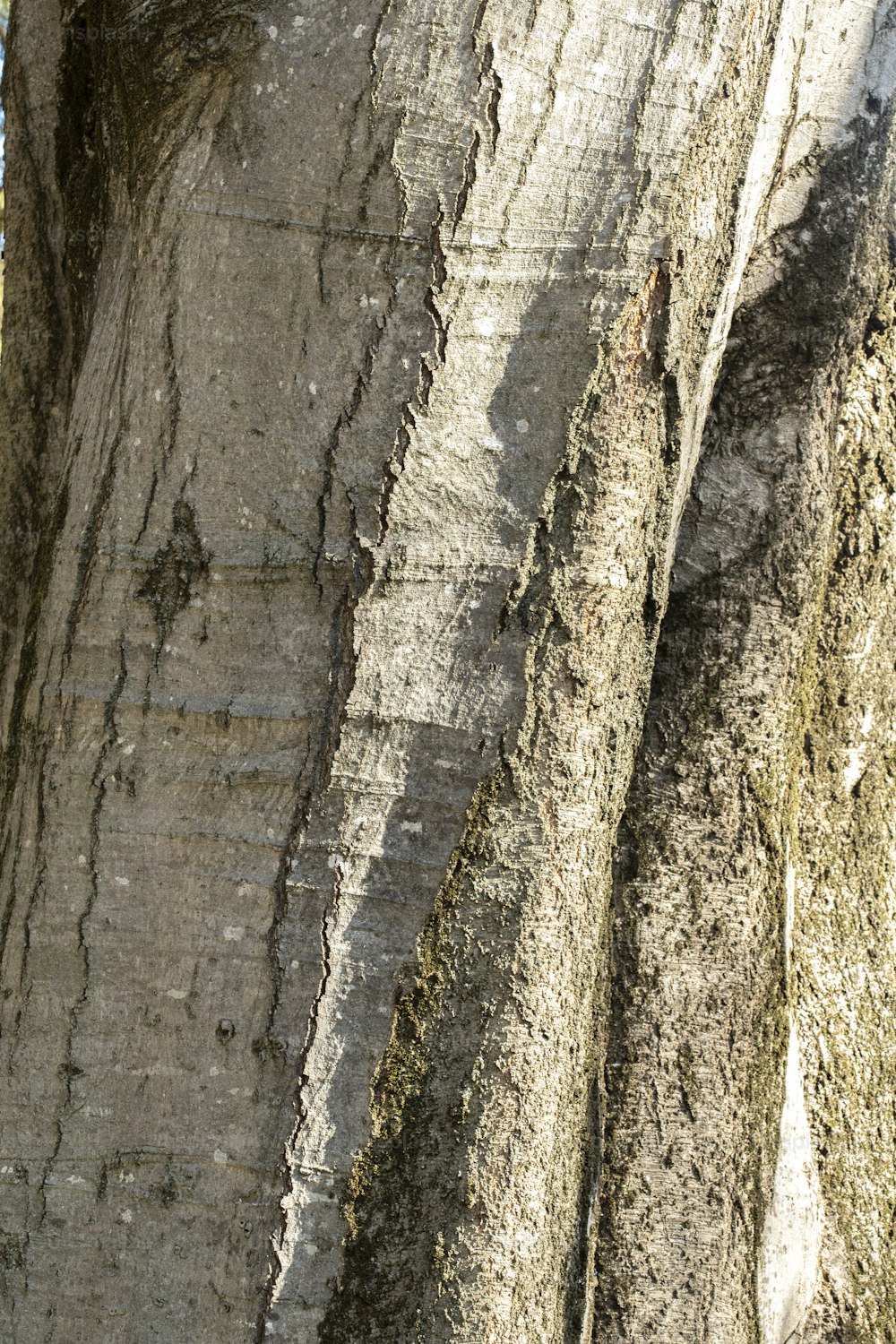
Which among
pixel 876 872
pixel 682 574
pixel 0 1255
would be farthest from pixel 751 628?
pixel 0 1255

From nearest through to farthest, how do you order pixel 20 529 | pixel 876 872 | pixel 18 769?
1. pixel 18 769
2. pixel 20 529
3. pixel 876 872

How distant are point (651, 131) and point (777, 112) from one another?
0.30 metres

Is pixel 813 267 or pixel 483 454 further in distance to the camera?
pixel 813 267

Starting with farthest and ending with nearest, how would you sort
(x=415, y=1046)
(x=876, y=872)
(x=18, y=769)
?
(x=876, y=872), (x=18, y=769), (x=415, y=1046)

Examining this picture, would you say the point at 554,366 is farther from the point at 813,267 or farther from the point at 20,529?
the point at 20,529

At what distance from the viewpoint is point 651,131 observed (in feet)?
4.30

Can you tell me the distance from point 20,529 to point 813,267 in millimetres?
1203

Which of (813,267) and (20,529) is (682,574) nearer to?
(813,267)

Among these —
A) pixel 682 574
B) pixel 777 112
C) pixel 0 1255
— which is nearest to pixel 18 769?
pixel 0 1255

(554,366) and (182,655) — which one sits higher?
(554,366)

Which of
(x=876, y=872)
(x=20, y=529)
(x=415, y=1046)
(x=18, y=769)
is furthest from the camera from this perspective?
(x=876, y=872)

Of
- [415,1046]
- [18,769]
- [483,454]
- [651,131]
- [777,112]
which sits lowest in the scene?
[415,1046]

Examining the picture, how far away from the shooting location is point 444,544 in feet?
4.25

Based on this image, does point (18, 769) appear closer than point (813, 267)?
Yes
